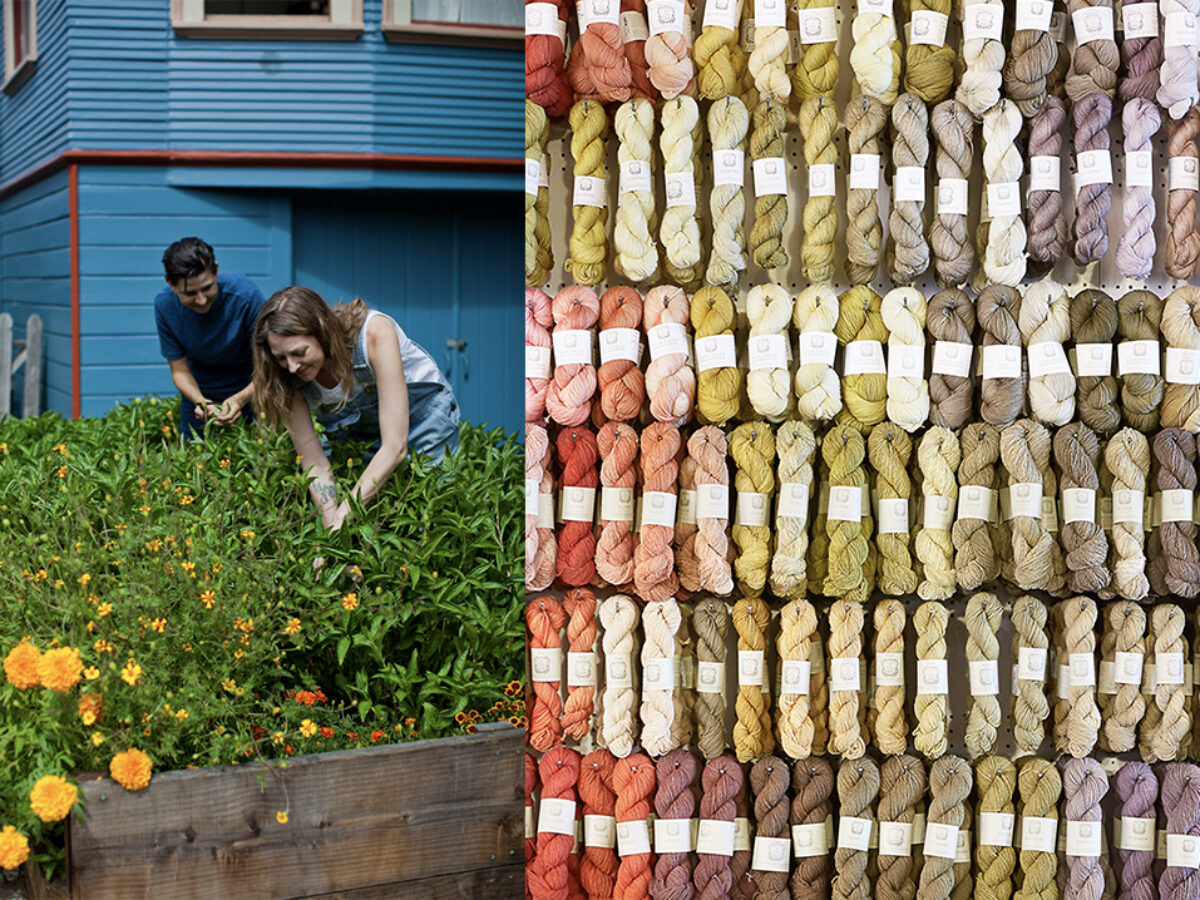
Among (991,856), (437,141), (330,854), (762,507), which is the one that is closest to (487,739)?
(330,854)

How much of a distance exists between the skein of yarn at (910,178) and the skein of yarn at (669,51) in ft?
1.13

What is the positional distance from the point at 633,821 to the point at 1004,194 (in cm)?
119

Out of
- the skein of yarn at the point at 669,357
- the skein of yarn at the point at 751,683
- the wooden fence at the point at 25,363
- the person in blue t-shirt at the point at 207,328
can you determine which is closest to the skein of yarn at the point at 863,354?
the skein of yarn at the point at 669,357

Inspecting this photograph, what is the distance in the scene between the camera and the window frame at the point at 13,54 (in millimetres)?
1957

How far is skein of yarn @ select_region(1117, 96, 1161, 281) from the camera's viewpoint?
5.16 feet

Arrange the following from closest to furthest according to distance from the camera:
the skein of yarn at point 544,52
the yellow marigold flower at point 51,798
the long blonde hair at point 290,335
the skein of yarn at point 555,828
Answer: the yellow marigold flower at point 51,798 → the skein of yarn at point 544,52 → the skein of yarn at point 555,828 → the long blonde hair at point 290,335

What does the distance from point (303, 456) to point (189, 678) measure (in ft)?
1.86

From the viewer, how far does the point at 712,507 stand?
62.6 inches

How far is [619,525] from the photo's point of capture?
1609 mm

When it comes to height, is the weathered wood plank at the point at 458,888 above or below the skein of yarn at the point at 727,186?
below

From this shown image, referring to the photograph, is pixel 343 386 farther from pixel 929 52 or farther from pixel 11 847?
pixel 929 52

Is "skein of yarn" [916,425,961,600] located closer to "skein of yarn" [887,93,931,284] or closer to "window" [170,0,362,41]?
"skein of yarn" [887,93,931,284]

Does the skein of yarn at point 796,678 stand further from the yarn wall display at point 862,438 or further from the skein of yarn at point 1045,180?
the skein of yarn at point 1045,180

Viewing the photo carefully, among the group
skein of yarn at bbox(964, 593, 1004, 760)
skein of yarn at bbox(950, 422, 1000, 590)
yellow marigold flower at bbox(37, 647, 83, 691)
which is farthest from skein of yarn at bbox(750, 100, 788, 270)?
yellow marigold flower at bbox(37, 647, 83, 691)
